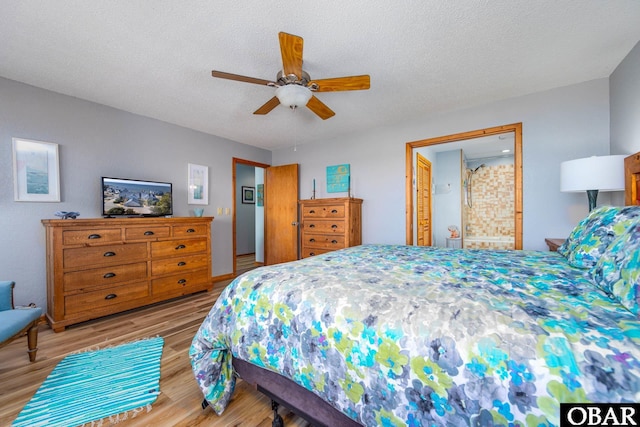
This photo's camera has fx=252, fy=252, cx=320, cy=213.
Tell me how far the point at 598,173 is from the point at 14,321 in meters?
4.39

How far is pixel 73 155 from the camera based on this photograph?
282 centimetres

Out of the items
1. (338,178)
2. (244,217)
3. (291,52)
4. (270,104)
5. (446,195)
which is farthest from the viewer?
(244,217)

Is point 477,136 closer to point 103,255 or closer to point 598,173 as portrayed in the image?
point 598,173

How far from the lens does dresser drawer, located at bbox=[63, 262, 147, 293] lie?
245 cm

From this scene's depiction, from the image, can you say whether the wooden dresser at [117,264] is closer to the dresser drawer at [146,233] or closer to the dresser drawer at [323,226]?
the dresser drawer at [146,233]

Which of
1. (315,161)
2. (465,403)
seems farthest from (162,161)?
(465,403)

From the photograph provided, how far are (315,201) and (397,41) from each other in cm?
238

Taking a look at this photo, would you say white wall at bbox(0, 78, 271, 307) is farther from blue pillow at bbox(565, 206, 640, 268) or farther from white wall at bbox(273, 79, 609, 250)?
blue pillow at bbox(565, 206, 640, 268)

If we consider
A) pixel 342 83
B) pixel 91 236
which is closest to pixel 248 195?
pixel 91 236

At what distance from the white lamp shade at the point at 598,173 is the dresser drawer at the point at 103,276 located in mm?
4379

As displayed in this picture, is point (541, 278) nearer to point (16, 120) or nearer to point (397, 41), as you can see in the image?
point (397, 41)

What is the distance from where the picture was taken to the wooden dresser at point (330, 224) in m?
3.63

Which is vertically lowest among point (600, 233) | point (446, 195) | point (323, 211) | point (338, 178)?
point (600, 233)

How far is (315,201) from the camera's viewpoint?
391 centimetres
